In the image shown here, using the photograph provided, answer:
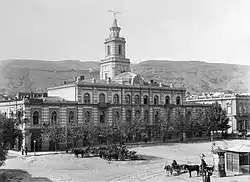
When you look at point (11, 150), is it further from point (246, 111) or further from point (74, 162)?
point (246, 111)

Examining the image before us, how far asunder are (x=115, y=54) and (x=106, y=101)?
14.5 meters

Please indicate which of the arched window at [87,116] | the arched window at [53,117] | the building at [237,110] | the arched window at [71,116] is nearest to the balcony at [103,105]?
the arched window at [87,116]

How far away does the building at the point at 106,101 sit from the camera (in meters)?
54.7

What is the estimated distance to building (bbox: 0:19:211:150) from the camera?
5469 cm

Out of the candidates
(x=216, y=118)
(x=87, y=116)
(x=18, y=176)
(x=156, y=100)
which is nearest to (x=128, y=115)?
(x=156, y=100)

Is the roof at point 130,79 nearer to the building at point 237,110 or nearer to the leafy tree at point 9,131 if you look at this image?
the leafy tree at point 9,131

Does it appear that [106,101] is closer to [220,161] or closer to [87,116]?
[87,116]

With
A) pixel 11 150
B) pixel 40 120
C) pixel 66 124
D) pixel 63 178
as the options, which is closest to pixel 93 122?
pixel 66 124

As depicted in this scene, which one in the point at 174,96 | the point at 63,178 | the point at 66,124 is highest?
the point at 174,96

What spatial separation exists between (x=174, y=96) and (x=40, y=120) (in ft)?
89.0

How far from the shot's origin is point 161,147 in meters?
56.2

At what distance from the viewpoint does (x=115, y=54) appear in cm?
7450

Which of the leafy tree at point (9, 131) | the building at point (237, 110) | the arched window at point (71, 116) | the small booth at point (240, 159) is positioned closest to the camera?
the small booth at point (240, 159)

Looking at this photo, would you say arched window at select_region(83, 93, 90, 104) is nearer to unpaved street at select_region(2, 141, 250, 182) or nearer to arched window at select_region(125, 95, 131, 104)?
arched window at select_region(125, 95, 131, 104)
